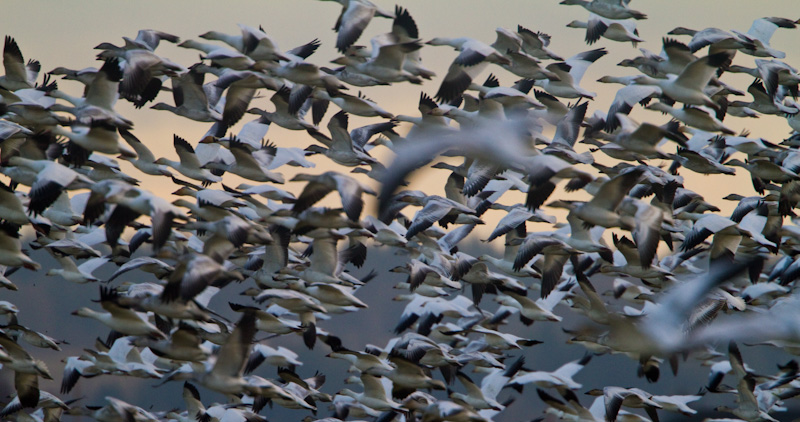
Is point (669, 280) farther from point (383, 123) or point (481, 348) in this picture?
point (383, 123)

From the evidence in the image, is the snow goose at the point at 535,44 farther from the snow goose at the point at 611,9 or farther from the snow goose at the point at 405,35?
the snow goose at the point at 405,35

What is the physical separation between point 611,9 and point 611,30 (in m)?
0.55

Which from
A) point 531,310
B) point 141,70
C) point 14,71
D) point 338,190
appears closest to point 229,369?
point 338,190

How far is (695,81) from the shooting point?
13.0 metres

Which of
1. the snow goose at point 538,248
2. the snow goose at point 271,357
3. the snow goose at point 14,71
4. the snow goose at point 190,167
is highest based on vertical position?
the snow goose at point 14,71

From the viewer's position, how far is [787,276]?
49.8 ft

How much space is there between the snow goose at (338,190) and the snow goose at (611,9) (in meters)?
5.52

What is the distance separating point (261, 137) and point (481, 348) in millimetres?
4607

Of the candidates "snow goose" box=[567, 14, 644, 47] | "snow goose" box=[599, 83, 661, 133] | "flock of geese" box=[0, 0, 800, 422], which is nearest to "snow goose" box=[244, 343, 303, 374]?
"flock of geese" box=[0, 0, 800, 422]

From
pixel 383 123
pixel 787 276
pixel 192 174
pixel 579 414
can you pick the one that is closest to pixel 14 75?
pixel 192 174

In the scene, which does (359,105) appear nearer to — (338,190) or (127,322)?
(338,190)

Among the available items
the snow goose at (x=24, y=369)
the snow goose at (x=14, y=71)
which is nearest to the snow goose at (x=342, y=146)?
the snow goose at (x=14, y=71)

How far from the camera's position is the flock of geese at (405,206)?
12.6 m

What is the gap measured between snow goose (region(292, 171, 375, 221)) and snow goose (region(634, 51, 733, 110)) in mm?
4376
